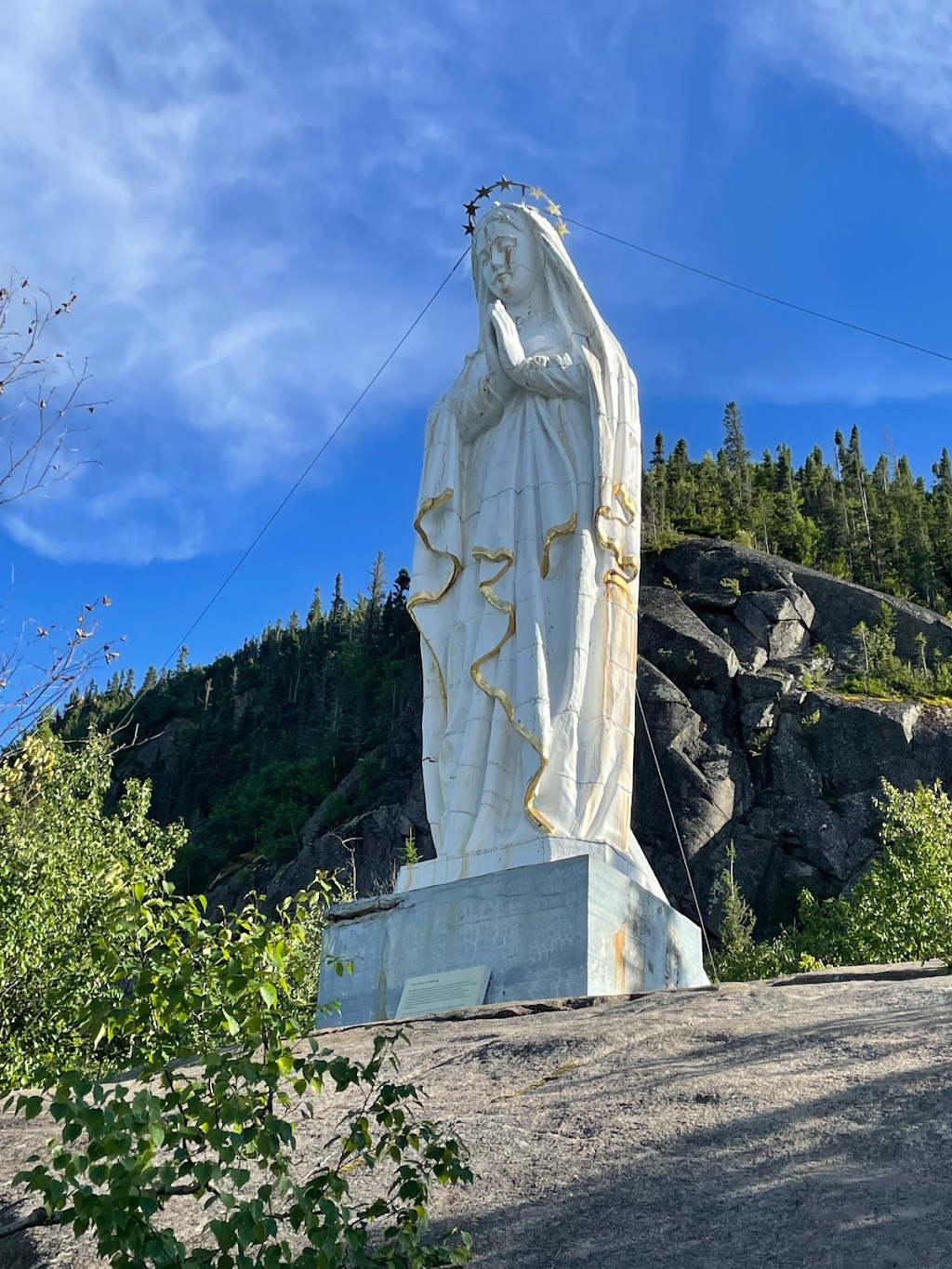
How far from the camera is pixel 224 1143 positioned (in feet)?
12.6

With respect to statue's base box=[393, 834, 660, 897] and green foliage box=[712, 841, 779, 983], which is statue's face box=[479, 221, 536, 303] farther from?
green foliage box=[712, 841, 779, 983]

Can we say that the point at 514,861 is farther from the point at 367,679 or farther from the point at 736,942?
the point at 367,679

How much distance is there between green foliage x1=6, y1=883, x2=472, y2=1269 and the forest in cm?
4110

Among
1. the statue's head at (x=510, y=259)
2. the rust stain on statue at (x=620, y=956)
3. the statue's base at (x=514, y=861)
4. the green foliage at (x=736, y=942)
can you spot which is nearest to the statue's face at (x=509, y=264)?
the statue's head at (x=510, y=259)

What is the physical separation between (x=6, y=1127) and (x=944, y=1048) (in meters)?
4.45

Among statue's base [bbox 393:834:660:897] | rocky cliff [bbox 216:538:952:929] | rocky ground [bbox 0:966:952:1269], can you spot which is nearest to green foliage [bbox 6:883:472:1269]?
rocky ground [bbox 0:966:952:1269]

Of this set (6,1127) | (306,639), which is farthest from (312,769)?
(6,1127)

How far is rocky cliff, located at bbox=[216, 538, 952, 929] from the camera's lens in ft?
117

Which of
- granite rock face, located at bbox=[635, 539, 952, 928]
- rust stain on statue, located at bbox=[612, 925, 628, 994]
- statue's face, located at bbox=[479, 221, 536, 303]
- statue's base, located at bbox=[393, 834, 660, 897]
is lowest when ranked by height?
rust stain on statue, located at bbox=[612, 925, 628, 994]

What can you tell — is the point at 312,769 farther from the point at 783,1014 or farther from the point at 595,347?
the point at 783,1014

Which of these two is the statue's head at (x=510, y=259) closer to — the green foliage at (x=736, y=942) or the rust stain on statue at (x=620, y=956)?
the rust stain on statue at (x=620, y=956)

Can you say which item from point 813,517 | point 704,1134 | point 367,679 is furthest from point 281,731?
point 704,1134

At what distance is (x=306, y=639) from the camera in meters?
79.1

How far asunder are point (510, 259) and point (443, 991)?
687 cm
